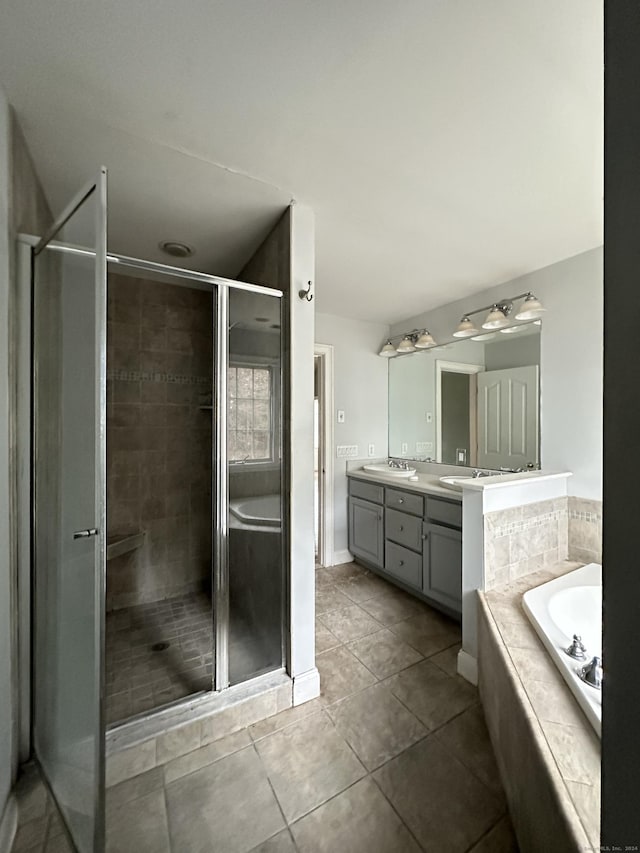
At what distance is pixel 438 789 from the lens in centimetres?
124

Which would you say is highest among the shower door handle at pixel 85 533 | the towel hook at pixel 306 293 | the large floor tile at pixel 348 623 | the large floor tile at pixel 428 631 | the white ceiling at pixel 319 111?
the white ceiling at pixel 319 111

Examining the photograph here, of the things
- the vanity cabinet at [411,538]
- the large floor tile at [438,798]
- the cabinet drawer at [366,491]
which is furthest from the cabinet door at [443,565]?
the large floor tile at [438,798]

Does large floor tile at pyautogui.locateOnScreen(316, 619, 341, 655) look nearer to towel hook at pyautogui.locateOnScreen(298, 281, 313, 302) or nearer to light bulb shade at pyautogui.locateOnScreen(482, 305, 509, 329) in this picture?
towel hook at pyautogui.locateOnScreen(298, 281, 313, 302)

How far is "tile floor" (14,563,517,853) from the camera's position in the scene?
108 cm

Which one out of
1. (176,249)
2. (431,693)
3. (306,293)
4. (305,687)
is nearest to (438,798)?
(431,693)

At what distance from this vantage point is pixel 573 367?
7.28 feet

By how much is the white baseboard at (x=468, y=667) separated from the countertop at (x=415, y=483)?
2.77ft

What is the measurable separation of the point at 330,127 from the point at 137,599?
290 cm

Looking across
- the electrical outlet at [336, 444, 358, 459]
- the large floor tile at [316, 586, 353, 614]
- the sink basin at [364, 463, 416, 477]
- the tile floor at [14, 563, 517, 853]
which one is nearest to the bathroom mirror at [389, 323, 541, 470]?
the sink basin at [364, 463, 416, 477]

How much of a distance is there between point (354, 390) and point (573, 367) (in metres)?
1.73

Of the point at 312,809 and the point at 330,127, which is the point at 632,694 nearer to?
the point at 312,809

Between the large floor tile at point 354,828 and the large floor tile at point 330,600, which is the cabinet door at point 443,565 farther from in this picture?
the large floor tile at point 354,828

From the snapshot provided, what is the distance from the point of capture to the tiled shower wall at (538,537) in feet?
6.04

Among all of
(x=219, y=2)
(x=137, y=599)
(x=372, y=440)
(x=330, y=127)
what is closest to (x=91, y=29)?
(x=219, y=2)
